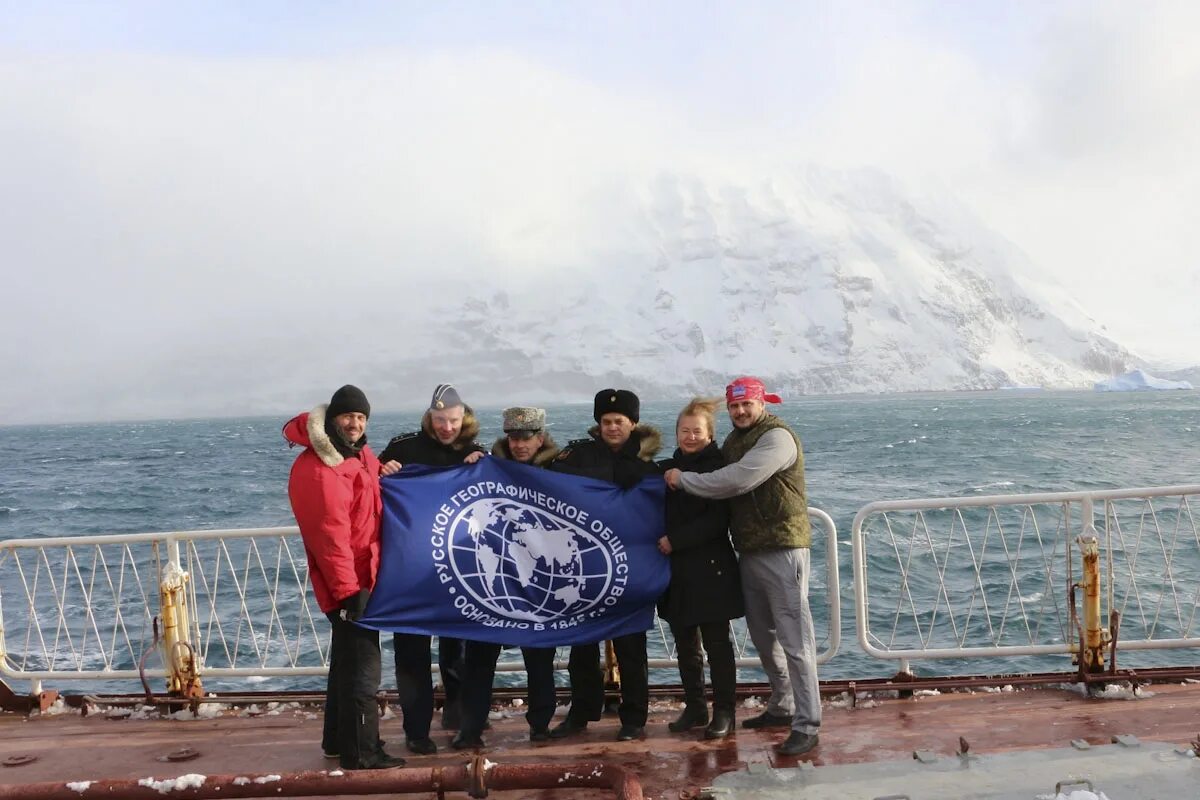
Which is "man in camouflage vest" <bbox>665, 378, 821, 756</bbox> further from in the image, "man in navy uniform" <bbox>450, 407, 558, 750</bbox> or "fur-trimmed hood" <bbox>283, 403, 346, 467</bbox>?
"fur-trimmed hood" <bbox>283, 403, 346, 467</bbox>

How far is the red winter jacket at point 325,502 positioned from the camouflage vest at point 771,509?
6.46 feet

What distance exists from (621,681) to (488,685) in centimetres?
75

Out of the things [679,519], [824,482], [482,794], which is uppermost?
[679,519]

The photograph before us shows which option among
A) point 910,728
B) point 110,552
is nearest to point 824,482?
point 110,552

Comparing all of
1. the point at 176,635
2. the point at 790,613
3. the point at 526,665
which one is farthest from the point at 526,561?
the point at 176,635

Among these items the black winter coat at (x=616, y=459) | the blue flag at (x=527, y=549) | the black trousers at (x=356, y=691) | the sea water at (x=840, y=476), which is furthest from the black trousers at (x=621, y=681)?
the sea water at (x=840, y=476)

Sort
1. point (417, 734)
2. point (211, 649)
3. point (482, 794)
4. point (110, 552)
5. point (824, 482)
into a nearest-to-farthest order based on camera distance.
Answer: point (482, 794), point (417, 734), point (211, 649), point (110, 552), point (824, 482)

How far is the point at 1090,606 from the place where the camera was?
5.98m

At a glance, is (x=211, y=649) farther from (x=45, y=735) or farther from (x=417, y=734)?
(x=417, y=734)

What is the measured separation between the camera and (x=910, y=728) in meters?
5.39

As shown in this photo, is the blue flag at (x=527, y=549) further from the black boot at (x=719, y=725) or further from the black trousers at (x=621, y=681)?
the black boot at (x=719, y=725)

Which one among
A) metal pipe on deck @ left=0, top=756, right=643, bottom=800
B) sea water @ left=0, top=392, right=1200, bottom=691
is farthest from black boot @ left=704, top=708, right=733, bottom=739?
sea water @ left=0, top=392, right=1200, bottom=691

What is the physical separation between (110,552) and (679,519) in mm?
22044

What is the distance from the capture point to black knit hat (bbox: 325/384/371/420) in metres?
4.81
